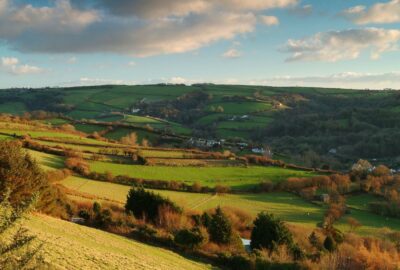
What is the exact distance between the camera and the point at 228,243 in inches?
1352

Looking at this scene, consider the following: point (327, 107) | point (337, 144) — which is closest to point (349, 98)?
point (327, 107)

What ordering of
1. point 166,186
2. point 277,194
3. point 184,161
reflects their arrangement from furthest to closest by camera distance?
point 184,161
point 277,194
point 166,186

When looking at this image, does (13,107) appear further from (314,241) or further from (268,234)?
(268,234)

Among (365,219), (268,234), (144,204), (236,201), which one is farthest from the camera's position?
(236,201)

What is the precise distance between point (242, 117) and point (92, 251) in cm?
12009

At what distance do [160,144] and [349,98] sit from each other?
10886cm

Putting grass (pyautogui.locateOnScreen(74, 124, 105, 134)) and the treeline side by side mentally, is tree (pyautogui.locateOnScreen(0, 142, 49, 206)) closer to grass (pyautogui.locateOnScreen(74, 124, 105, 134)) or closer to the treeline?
grass (pyautogui.locateOnScreen(74, 124, 105, 134))

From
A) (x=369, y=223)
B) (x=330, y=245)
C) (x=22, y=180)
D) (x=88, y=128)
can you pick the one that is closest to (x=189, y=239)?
(x=22, y=180)

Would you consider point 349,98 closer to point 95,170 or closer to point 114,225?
point 95,170

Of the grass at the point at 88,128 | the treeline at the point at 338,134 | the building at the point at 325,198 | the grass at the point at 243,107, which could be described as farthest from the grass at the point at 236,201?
the grass at the point at 243,107

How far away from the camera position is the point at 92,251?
19.9 m

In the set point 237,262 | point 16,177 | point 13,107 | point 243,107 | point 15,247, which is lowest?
point 237,262

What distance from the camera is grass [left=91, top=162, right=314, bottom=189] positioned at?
59406 mm

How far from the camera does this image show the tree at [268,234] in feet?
115
